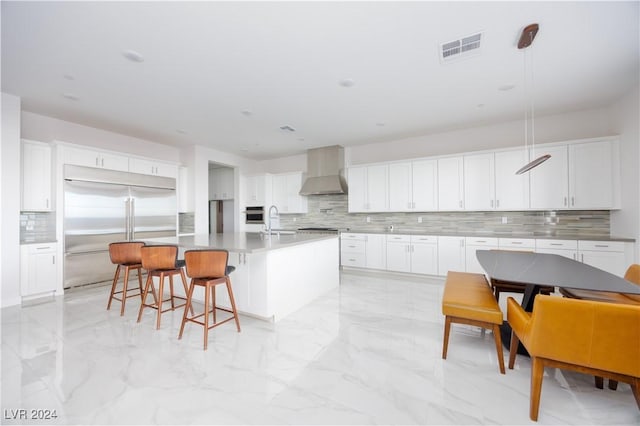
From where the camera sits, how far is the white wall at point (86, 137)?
4.17m

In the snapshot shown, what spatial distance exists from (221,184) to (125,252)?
472cm

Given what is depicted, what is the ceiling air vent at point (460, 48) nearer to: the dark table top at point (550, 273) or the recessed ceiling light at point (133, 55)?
the dark table top at point (550, 273)

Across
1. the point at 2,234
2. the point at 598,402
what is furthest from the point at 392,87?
the point at 2,234

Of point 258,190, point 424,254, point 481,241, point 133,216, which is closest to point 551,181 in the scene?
point 481,241

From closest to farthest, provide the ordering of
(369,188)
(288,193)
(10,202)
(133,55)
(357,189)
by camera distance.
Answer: (133,55)
(10,202)
(369,188)
(357,189)
(288,193)

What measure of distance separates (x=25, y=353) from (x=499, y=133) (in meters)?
7.00

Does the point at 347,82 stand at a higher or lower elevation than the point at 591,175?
higher

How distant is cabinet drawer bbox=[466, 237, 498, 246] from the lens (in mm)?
4401

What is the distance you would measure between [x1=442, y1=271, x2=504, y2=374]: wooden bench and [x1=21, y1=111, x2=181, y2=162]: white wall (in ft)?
20.3

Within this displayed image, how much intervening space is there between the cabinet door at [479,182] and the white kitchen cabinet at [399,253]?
1284 mm

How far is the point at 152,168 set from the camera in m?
5.32

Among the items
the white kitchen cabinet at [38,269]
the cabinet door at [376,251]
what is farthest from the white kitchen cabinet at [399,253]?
the white kitchen cabinet at [38,269]

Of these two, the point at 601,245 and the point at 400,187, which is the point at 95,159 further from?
the point at 601,245

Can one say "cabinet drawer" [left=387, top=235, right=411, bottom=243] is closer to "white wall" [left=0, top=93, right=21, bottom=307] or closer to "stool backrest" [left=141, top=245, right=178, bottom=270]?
"stool backrest" [left=141, top=245, right=178, bottom=270]
